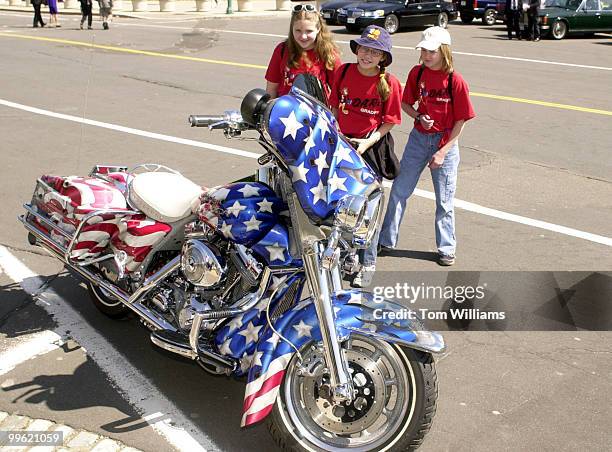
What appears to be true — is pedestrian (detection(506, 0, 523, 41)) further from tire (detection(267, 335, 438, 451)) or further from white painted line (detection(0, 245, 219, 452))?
tire (detection(267, 335, 438, 451))

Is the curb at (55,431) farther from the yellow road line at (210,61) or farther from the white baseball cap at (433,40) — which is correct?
the yellow road line at (210,61)

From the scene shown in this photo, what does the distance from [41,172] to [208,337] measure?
5.47m

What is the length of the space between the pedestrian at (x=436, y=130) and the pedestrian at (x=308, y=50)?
681 millimetres

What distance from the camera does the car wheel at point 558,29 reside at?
24.1 meters

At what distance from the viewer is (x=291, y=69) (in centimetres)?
656

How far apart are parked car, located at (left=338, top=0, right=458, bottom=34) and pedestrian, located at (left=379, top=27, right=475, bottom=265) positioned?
59.9 feet

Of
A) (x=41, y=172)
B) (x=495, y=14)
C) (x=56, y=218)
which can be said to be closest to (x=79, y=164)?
(x=41, y=172)

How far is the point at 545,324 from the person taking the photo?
19.0 feet

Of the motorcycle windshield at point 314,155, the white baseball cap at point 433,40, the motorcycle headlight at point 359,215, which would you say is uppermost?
the white baseball cap at point 433,40

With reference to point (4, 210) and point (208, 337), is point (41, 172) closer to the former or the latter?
point (4, 210)

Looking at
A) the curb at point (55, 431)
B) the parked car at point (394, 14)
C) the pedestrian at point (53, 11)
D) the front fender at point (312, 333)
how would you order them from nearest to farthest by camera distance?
the front fender at point (312, 333) → the curb at point (55, 431) → the parked car at point (394, 14) → the pedestrian at point (53, 11)

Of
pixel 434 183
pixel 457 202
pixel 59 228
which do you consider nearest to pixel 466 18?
pixel 457 202

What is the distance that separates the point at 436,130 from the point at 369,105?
2.41 feet

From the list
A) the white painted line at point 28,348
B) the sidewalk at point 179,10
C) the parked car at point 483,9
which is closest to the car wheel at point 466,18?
the parked car at point 483,9
